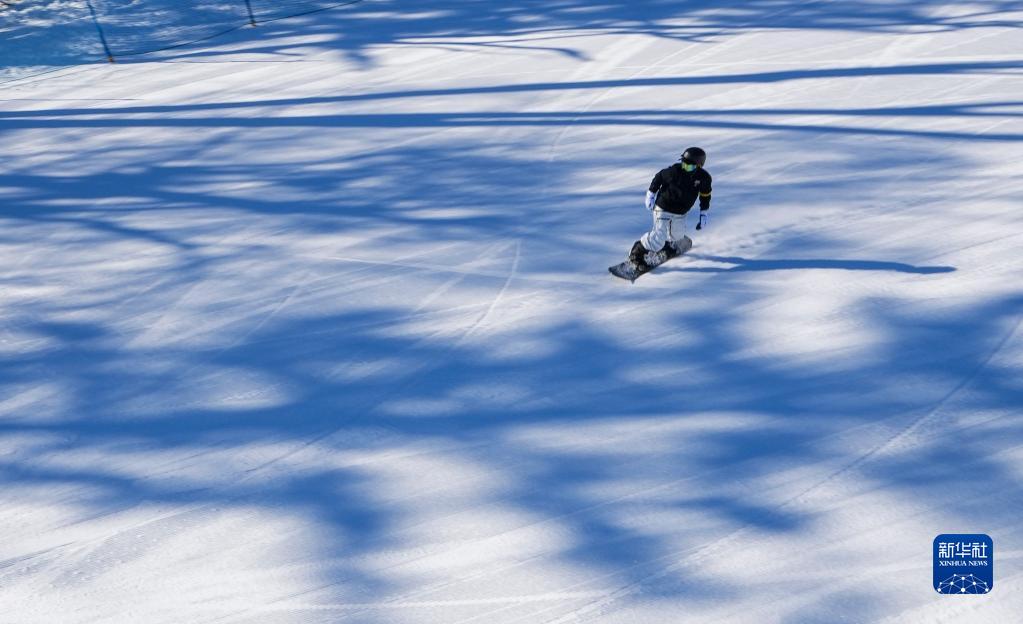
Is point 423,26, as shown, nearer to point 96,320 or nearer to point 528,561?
point 96,320

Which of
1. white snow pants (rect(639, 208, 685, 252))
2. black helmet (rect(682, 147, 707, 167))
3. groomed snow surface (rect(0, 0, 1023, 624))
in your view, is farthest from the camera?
white snow pants (rect(639, 208, 685, 252))

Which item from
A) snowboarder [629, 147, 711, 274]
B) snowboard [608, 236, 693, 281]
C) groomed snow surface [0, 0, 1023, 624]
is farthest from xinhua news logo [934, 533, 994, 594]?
snowboard [608, 236, 693, 281]

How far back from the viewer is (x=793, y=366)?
6.18m

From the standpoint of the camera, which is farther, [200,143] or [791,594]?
[200,143]

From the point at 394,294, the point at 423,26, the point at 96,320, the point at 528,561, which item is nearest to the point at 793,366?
the point at 528,561

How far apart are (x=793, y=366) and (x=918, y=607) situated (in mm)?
2141

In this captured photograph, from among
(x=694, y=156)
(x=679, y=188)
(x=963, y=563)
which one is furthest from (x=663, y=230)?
(x=963, y=563)

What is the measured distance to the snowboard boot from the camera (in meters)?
7.43

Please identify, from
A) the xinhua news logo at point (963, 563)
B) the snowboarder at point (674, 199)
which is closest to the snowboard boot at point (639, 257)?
the snowboarder at point (674, 199)

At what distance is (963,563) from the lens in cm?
450

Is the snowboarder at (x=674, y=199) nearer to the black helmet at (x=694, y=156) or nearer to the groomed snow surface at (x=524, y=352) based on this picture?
the black helmet at (x=694, y=156)

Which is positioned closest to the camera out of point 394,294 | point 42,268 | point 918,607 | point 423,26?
point 918,607

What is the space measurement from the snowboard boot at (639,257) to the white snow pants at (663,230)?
6 cm

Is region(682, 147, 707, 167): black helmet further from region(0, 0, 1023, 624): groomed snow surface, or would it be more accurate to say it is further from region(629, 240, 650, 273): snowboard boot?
region(0, 0, 1023, 624): groomed snow surface
